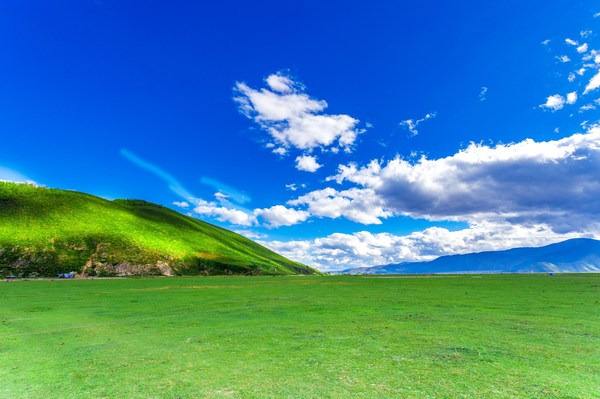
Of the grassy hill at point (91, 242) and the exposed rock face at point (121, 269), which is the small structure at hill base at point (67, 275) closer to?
the grassy hill at point (91, 242)

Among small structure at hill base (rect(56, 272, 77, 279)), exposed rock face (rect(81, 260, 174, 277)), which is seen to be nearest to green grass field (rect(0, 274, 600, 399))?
small structure at hill base (rect(56, 272, 77, 279))

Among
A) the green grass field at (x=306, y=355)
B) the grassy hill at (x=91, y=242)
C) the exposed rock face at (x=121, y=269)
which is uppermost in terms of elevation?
the grassy hill at (x=91, y=242)

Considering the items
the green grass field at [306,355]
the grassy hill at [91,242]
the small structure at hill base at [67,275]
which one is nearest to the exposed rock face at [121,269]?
the grassy hill at [91,242]

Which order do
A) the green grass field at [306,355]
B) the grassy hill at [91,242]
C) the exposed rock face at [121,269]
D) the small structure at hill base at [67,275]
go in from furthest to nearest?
the exposed rock face at [121,269], the grassy hill at [91,242], the small structure at hill base at [67,275], the green grass field at [306,355]

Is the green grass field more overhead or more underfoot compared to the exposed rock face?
more underfoot

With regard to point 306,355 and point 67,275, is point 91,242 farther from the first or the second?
point 306,355

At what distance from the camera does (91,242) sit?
429 ft

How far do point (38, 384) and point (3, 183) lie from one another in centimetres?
19600

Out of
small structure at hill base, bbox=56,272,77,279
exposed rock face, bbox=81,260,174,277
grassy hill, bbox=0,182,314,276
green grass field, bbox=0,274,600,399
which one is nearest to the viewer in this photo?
green grass field, bbox=0,274,600,399

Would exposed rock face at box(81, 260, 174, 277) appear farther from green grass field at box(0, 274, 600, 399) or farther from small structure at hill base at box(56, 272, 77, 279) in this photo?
green grass field at box(0, 274, 600, 399)

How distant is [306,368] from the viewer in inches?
508

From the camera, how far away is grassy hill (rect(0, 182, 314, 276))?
378 feet

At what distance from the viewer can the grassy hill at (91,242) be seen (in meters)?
115

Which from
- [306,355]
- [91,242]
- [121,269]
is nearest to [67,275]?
[121,269]
